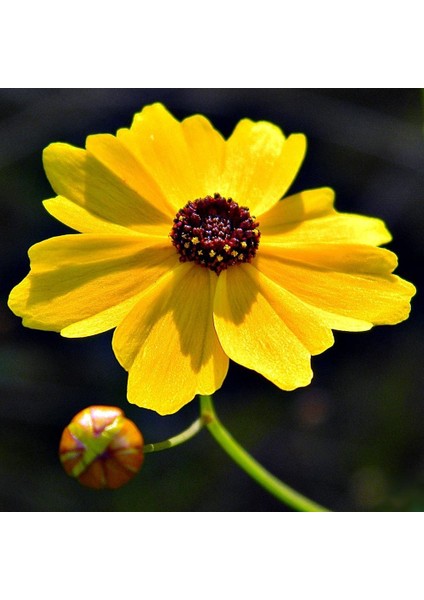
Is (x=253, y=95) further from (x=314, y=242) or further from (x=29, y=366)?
(x=29, y=366)

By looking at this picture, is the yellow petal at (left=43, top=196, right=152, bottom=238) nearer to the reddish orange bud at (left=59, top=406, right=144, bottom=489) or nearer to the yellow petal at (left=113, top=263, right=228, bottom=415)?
the yellow petal at (left=113, top=263, right=228, bottom=415)

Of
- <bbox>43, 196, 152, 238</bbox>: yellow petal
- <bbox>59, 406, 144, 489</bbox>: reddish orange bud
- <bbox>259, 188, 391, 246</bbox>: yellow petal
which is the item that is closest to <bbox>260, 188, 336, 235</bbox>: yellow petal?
<bbox>259, 188, 391, 246</bbox>: yellow petal

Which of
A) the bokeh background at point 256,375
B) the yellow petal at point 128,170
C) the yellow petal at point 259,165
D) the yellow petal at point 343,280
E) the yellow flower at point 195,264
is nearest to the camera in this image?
the yellow flower at point 195,264

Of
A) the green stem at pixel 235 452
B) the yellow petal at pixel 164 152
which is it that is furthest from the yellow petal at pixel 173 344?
the yellow petal at pixel 164 152

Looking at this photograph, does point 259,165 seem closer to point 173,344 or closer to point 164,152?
point 164,152

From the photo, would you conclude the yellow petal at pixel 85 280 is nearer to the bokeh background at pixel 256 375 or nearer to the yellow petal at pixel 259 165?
the yellow petal at pixel 259 165

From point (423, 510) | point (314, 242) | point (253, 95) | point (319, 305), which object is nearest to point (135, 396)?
point (319, 305)
